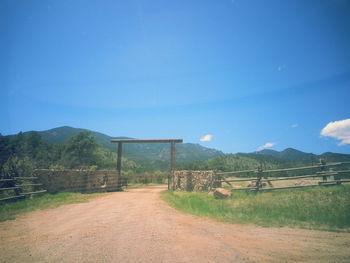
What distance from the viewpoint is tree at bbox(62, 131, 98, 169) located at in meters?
41.2

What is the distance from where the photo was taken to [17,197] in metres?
10.7

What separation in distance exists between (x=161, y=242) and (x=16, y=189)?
34.7 feet

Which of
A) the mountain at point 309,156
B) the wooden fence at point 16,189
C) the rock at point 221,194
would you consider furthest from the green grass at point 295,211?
the wooden fence at point 16,189

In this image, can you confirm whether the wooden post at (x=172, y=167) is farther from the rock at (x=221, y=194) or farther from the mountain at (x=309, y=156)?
the mountain at (x=309, y=156)

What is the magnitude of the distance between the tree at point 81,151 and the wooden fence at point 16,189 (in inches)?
1179

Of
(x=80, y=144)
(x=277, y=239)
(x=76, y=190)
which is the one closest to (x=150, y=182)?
(x=76, y=190)

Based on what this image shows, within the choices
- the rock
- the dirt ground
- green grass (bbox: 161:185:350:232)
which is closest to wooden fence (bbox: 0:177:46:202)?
the dirt ground

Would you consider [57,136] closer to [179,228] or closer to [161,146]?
[161,146]

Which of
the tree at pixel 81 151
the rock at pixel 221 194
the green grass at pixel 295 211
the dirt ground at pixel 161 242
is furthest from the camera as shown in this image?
the tree at pixel 81 151

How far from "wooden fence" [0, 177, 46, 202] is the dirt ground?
5.06 metres

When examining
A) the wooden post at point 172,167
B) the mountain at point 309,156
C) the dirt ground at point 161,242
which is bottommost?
the dirt ground at point 161,242

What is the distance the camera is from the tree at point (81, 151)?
41.2 meters

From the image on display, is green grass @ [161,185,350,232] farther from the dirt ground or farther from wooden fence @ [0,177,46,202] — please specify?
wooden fence @ [0,177,46,202]

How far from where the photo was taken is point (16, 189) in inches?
426
